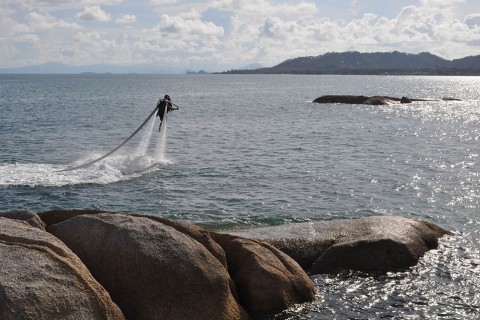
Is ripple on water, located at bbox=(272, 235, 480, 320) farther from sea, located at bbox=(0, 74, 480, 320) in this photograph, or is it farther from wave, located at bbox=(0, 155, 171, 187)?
wave, located at bbox=(0, 155, 171, 187)

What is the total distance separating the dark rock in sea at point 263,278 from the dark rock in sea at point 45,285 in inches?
126

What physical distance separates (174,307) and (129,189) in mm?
17511

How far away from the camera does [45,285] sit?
9.10 m

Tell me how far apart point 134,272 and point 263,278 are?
9.59ft

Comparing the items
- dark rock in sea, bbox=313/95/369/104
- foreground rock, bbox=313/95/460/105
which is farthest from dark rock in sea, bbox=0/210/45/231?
dark rock in sea, bbox=313/95/369/104

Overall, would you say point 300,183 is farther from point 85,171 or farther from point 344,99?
point 344,99

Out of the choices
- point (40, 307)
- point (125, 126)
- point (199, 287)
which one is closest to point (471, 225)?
point (199, 287)

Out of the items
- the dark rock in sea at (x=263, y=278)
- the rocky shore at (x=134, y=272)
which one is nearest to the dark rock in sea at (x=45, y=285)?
the rocky shore at (x=134, y=272)

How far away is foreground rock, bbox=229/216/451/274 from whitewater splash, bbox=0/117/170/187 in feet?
48.5

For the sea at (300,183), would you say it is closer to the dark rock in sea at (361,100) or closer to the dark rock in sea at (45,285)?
the dark rock in sea at (45,285)

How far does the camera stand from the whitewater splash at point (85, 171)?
94.4 ft

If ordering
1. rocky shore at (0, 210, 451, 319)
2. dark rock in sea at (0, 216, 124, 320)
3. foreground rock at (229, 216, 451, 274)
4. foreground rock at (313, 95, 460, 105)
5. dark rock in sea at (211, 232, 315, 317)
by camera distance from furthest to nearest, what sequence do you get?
foreground rock at (313, 95, 460, 105)
foreground rock at (229, 216, 451, 274)
dark rock in sea at (211, 232, 315, 317)
rocky shore at (0, 210, 451, 319)
dark rock in sea at (0, 216, 124, 320)

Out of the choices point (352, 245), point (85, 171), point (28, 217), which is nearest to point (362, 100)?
point (85, 171)

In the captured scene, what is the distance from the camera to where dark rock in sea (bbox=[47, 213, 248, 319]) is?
10.7m
